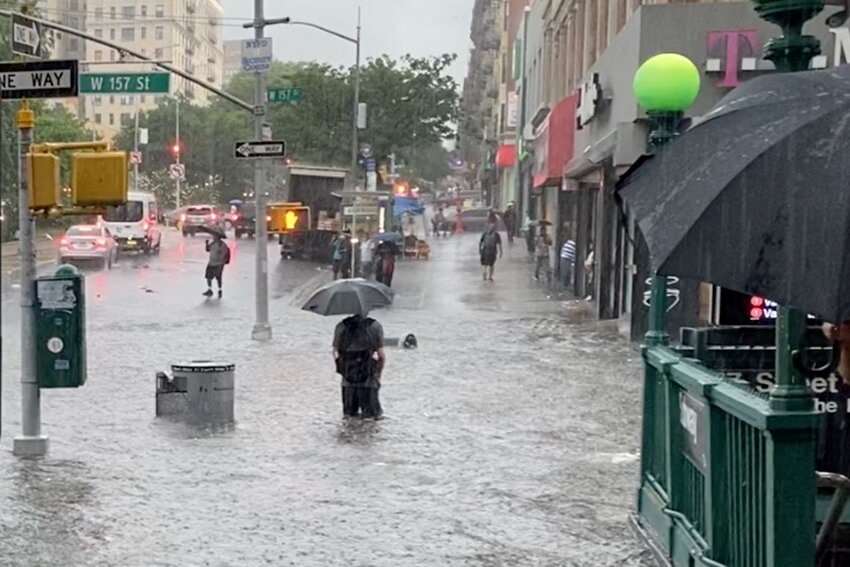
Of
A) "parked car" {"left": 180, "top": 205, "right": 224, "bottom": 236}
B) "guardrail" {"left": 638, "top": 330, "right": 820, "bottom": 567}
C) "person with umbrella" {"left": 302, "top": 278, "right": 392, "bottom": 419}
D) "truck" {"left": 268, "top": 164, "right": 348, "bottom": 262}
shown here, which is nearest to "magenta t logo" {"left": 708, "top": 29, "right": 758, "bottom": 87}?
"person with umbrella" {"left": 302, "top": 278, "right": 392, "bottom": 419}

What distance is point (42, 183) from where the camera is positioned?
9.98m

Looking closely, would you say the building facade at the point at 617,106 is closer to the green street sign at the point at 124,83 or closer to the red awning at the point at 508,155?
the green street sign at the point at 124,83

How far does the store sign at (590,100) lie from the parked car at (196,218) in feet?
117

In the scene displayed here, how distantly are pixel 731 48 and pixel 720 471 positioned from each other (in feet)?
42.2

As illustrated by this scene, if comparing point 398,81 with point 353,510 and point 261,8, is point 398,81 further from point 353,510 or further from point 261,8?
point 353,510

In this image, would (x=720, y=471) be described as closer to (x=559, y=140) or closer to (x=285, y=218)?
(x=285, y=218)

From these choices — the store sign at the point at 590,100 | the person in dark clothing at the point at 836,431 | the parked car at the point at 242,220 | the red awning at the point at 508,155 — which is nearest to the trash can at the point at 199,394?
the person in dark clothing at the point at 836,431

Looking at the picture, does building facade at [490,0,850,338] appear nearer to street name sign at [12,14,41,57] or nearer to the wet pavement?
the wet pavement

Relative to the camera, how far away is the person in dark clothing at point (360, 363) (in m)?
12.8

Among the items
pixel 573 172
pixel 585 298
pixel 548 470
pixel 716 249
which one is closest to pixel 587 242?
pixel 585 298

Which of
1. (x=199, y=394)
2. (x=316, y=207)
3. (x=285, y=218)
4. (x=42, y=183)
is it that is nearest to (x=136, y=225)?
(x=316, y=207)

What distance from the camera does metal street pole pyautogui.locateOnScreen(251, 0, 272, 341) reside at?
21.1 metres

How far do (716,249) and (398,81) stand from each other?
61.2 metres

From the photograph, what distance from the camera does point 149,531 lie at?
815cm
